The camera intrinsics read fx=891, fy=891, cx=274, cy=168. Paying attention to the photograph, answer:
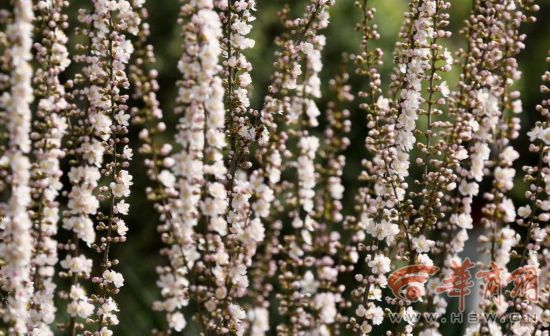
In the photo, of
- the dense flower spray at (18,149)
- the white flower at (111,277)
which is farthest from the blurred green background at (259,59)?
the dense flower spray at (18,149)

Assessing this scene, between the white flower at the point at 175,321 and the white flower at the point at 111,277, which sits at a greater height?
the white flower at the point at 111,277

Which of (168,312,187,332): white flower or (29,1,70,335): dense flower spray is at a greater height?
(29,1,70,335): dense flower spray

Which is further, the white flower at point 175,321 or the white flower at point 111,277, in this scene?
the white flower at point 111,277

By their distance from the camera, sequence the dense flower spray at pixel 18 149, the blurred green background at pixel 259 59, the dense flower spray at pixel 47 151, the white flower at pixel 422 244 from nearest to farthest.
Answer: the dense flower spray at pixel 18 149 → the dense flower spray at pixel 47 151 → the white flower at pixel 422 244 → the blurred green background at pixel 259 59

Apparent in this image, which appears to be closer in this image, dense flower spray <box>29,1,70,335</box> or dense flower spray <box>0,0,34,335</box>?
dense flower spray <box>0,0,34,335</box>

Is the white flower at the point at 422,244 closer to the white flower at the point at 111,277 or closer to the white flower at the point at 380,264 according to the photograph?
the white flower at the point at 380,264

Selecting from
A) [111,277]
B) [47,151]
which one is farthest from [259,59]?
[47,151]

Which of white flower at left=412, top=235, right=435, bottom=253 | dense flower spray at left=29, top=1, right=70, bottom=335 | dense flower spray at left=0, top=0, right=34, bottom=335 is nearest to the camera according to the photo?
dense flower spray at left=0, top=0, right=34, bottom=335

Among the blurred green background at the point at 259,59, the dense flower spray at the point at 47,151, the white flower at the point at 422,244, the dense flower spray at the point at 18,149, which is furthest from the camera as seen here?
the blurred green background at the point at 259,59

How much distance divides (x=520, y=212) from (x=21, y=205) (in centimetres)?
94

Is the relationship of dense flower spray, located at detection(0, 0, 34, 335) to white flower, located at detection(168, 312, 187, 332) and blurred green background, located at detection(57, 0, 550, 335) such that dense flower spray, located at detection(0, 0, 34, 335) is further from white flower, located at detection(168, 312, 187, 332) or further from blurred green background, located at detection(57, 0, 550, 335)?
blurred green background, located at detection(57, 0, 550, 335)

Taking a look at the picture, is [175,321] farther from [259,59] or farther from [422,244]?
[259,59]

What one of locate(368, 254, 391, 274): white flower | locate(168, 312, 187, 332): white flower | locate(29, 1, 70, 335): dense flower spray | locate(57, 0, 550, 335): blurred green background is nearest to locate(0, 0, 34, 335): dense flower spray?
locate(29, 1, 70, 335): dense flower spray

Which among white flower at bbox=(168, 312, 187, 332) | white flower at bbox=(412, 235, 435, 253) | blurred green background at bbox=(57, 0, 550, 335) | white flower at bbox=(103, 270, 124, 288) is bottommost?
white flower at bbox=(168, 312, 187, 332)
